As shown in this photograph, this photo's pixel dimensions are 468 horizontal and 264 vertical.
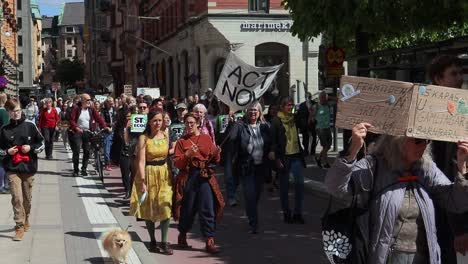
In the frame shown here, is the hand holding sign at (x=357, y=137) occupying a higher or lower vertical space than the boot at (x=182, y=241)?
higher

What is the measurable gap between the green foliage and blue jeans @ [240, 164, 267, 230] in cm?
296

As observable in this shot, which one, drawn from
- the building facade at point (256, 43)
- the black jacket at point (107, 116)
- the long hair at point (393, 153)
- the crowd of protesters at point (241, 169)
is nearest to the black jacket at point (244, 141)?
the crowd of protesters at point (241, 169)

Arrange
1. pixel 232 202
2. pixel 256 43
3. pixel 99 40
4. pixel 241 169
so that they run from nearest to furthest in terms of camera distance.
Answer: pixel 241 169 < pixel 232 202 < pixel 256 43 < pixel 99 40

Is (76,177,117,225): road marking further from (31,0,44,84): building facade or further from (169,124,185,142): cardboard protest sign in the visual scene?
(31,0,44,84): building facade

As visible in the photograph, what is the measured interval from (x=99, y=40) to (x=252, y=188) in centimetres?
10780

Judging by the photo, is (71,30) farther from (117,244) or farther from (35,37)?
(117,244)

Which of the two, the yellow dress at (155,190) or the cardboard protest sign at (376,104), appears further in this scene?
the yellow dress at (155,190)

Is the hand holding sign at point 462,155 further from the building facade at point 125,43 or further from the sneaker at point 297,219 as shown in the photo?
the building facade at point 125,43

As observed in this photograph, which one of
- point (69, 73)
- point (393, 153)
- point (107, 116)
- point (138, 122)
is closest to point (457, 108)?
point (393, 153)

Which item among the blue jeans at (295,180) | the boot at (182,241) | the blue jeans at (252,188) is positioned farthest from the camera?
the blue jeans at (295,180)

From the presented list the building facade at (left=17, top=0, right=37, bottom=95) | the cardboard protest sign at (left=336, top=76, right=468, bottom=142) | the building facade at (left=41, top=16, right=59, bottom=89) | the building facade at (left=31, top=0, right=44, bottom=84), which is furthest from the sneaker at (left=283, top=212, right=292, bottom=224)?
the building facade at (left=41, top=16, right=59, bottom=89)

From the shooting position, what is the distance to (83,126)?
1648cm

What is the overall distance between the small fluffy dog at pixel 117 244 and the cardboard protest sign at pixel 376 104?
141 inches

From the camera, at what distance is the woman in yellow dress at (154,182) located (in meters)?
8.07
